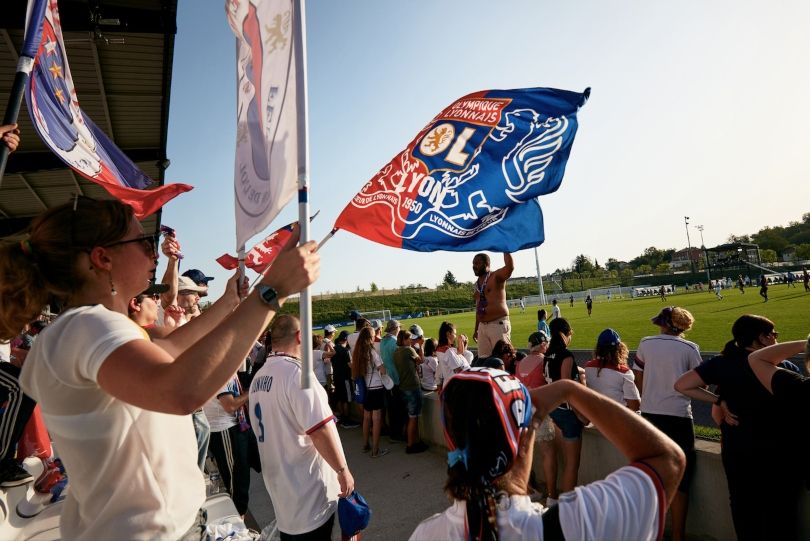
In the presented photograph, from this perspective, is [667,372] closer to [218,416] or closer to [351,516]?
[351,516]

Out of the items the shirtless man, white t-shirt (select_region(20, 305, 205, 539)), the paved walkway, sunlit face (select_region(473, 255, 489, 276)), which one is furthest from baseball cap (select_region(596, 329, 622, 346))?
white t-shirt (select_region(20, 305, 205, 539))

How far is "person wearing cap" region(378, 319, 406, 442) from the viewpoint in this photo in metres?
8.13

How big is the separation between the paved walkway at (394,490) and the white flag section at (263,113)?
160 inches

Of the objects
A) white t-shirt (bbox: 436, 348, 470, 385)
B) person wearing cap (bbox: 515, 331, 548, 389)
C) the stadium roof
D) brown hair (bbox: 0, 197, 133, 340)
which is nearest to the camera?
brown hair (bbox: 0, 197, 133, 340)

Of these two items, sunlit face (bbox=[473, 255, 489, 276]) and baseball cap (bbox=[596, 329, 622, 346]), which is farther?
sunlit face (bbox=[473, 255, 489, 276])

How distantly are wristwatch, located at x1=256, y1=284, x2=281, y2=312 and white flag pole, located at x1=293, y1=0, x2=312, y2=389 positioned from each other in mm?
372

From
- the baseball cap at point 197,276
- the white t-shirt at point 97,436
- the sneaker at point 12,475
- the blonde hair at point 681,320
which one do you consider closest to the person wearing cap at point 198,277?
the baseball cap at point 197,276

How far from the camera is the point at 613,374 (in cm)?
526

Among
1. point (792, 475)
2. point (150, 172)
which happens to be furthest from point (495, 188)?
point (150, 172)

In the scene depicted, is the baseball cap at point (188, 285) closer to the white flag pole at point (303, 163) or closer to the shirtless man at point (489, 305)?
the shirtless man at point (489, 305)

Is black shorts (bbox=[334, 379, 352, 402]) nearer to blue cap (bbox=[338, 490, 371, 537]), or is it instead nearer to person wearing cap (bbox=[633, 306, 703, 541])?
person wearing cap (bbox=[633, 306, 703, 541])

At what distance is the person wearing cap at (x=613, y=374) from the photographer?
17.1 ft

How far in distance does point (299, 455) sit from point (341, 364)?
7.43 m

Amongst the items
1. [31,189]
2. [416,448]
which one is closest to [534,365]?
[416,448]
